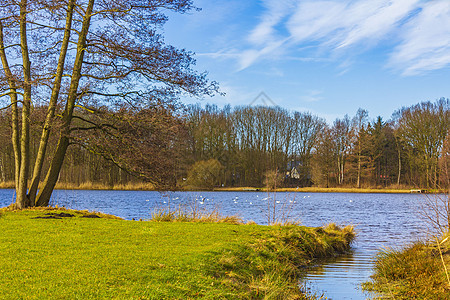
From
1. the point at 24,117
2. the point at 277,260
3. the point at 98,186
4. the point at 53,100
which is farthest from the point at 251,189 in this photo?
the point at 277,260

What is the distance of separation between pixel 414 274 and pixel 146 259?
5.24m

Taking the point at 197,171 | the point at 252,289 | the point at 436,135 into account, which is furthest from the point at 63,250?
the point at 436,135

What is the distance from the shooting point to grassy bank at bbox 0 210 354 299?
200 inches

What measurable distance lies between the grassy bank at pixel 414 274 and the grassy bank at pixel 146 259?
1.70m

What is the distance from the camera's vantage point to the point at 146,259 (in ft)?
21.3

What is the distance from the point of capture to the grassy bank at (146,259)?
16.7 ft

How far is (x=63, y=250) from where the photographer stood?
269 inches

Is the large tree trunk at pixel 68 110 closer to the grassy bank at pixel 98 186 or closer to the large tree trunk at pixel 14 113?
the large tree trunk at pixel 14 113

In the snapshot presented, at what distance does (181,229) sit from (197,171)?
40188 millimetres

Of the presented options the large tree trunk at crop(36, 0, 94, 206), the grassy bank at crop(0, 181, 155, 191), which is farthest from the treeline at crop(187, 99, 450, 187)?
the large tree trunk at crop(36, 0, 94, 206)

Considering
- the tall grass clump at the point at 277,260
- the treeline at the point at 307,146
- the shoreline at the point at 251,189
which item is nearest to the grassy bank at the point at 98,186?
the shoreline at the point at 251,189

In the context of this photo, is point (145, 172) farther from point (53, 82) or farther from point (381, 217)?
point (381, 217)

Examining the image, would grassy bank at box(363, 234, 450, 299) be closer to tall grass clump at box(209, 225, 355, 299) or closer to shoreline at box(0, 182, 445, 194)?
tall grass clump at box(209, 225, 355, 299)

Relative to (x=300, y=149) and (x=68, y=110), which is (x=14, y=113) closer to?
(x=68, y=110)
